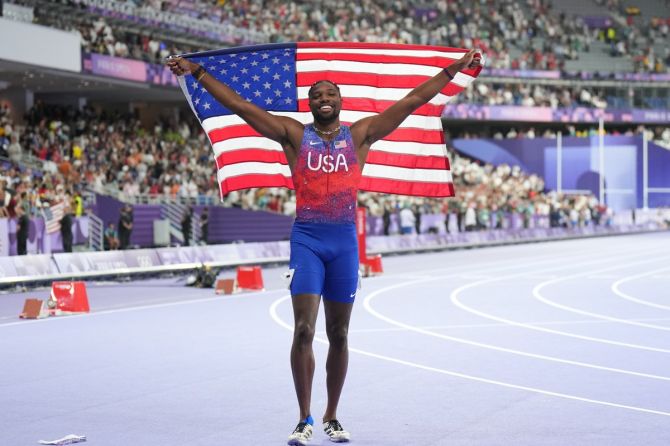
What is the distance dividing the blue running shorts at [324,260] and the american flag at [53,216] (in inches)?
896

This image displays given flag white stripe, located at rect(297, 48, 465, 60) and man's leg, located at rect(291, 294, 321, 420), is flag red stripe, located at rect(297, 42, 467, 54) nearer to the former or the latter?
flag white stripe, located at rect(297, 48, 465, 60)

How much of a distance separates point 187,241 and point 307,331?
1119 inches

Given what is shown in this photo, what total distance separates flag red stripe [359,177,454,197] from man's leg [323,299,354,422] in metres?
1.80

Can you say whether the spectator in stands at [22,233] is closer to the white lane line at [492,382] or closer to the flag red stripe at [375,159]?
the white lane line at [492,382]

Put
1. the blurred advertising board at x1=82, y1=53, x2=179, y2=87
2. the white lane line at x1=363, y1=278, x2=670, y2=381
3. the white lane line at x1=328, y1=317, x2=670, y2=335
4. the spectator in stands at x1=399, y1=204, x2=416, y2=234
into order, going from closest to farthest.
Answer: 1. the white lane line at x1=363, y1=278, x2=670, y2=381
2. the white lane line at x1=328, y1=317, x2=670, y2=335
3. the blurred advertising board at x1=82, y1=53, x2=179, y2=87
4. the spectator in stands at x1=399, y1=204, x2=416, y2=234

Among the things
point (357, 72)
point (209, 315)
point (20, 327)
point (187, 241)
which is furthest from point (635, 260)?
point (357, 72)

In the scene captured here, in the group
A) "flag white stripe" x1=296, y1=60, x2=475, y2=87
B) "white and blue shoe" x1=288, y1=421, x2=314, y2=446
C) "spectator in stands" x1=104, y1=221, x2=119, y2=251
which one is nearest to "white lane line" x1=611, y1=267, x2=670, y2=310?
"flag white stripe" x1=296, y1=60, x2=475, y2=87

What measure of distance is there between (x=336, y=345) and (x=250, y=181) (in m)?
1.97

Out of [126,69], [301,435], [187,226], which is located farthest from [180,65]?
[126,69]

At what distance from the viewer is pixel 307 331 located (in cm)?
751

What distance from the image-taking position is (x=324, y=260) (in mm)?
7539

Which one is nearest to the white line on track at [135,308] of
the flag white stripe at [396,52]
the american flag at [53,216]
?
the american flag at [53,216]

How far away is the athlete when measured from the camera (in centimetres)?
746

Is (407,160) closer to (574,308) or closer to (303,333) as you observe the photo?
(303,333)
